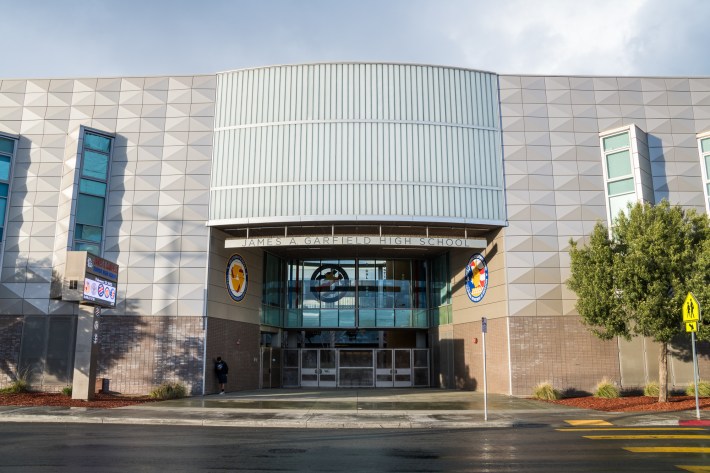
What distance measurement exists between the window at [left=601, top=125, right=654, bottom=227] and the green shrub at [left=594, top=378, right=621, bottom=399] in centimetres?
707

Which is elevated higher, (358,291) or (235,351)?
(358,291)

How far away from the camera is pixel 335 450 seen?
11930mm

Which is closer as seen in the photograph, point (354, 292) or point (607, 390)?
point (607, 390)

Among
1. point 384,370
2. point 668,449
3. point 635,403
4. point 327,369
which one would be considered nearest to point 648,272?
point 635,403

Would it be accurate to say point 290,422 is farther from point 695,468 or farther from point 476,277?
point 476,277

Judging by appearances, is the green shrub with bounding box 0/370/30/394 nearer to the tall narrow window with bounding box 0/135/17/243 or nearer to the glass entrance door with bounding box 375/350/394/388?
the tall narrow window with bounding box 0/135/17/243

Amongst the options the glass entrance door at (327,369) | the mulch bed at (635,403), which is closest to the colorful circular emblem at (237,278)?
the glass entrance door at (327,369)

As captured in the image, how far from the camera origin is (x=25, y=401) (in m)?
21.1

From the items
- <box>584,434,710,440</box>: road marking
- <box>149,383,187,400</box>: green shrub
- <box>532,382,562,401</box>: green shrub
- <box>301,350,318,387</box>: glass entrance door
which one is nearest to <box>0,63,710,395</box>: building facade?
<box>149,383,187,400</box>: green shrub

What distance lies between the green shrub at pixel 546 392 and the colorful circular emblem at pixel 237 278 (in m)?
14.2

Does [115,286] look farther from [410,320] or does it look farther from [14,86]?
[410,320]

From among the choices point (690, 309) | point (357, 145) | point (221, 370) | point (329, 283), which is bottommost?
point (221, 370)

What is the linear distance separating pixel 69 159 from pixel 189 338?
10142mm

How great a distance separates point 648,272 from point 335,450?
45.5 ft
